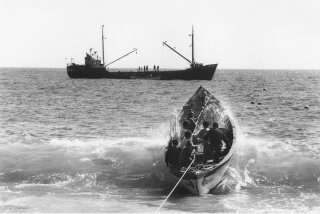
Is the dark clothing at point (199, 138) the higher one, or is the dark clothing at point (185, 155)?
the dark clothing at point (199, 138)

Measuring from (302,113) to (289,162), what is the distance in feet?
66.9

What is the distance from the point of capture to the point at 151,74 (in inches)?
3501

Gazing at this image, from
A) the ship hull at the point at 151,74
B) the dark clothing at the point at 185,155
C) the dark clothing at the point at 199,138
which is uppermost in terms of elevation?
the ship hull at the point at 151,74

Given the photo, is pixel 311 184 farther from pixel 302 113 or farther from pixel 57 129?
pixel 302 113

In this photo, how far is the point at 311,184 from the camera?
14711 millimetres

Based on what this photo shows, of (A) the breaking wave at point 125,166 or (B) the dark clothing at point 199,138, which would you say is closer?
(B) the dark clothing at point 199,138

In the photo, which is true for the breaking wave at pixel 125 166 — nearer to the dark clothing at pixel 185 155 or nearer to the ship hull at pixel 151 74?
the dark clothing at pixel 185 155

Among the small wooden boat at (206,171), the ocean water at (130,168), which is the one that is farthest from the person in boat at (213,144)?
the ocean water at (130,168)

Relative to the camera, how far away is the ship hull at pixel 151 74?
8062cm

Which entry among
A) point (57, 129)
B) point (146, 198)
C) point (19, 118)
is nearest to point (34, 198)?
point (146, 198)

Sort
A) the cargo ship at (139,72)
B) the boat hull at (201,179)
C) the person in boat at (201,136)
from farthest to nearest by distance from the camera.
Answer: the cargo ship at (139,72), the person in boat at (201,136), the boat hull at (201,179)

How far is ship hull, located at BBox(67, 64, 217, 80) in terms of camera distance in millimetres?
80625

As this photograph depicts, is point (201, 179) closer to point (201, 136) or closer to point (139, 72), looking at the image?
point (201, 136)

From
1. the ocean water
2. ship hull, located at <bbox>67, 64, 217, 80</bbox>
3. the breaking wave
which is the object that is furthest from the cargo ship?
the breaking wave
